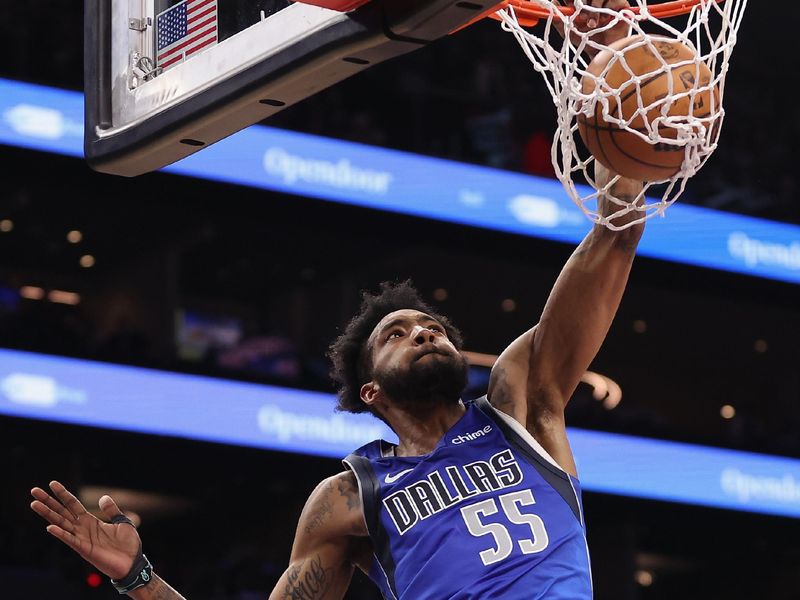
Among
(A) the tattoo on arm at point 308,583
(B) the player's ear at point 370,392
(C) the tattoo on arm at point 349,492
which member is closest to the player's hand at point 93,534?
(A) the tattoo on arm at point 308,583

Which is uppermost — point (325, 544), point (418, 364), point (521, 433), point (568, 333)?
point (568, 333)

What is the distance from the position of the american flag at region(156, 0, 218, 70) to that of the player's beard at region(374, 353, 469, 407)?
970 mm

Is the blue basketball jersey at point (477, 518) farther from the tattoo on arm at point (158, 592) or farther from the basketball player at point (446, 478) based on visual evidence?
the tattoo on arm at point (158, 592)

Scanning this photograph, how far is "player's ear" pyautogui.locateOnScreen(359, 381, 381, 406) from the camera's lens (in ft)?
12.6

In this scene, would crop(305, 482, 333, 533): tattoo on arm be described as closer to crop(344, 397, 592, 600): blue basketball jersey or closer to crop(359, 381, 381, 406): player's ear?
crop(344, 397, 592, 600): blue basketball jersey

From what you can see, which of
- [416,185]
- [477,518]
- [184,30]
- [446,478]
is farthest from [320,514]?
[416,185]

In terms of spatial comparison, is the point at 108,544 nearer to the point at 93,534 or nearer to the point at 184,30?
the point at 93,534

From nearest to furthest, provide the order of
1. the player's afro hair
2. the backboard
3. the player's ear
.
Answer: the backboard → the player's ear → the player's afro hair

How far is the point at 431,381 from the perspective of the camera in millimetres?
3656

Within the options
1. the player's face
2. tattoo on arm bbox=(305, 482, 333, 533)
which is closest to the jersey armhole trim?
the player's face

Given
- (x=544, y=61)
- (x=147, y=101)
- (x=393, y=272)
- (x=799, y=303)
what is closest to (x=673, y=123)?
(x=544, y=61)

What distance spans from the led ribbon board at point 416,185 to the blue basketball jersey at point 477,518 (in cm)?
724

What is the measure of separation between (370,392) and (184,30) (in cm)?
110

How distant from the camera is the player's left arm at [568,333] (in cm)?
363
